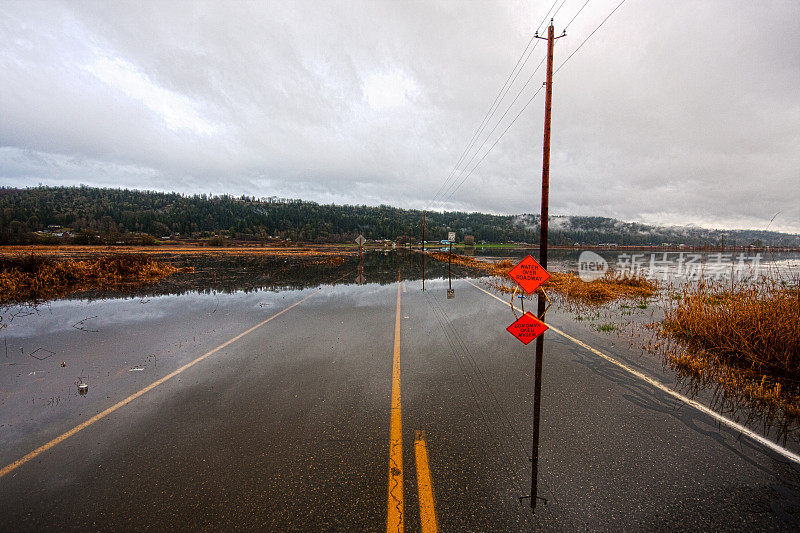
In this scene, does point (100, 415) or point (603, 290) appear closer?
point (100, 415)

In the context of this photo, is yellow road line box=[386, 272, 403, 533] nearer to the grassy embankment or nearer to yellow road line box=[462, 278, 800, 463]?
yellow road line box=[462, 278, 800, 463]

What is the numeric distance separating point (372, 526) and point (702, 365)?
6.74 meters

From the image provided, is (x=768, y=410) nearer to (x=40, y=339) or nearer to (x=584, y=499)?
(x=584, y=499)

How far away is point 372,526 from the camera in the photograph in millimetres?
2541

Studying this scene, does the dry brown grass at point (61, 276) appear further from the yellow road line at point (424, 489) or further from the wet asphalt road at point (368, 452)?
the yellow road line at point (424, 489)

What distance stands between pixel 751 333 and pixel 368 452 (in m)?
8.24

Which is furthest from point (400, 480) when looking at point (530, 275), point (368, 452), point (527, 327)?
point (530, 275)

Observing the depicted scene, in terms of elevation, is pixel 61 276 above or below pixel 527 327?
below

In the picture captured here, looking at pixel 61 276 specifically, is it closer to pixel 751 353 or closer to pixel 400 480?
pixel 400 480

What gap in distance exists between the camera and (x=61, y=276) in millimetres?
15789

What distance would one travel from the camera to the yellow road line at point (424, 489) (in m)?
2.56

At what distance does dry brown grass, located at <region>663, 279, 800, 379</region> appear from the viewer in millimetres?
5660

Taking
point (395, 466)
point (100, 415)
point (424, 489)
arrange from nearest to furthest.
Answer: point (424, 489), point (395, 466), point (100, 415)

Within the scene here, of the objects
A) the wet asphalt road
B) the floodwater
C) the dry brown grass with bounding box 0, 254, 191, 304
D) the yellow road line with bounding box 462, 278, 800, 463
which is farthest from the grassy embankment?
the dry brown grass with bounding box 0, 254, 191, 304
